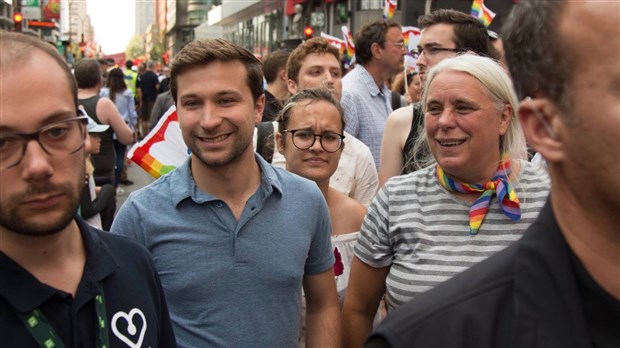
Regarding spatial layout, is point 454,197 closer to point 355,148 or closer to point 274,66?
point 355,148

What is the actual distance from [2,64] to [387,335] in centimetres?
111

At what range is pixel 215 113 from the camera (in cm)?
278

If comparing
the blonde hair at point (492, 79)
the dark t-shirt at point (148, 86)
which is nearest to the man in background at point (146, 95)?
the dark t-shirt at point (148, 86)

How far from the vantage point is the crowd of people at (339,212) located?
1.35m

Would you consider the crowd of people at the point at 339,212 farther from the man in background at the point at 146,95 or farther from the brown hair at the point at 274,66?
the man in background at the point at 146,95

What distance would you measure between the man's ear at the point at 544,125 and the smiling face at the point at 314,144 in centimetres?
228

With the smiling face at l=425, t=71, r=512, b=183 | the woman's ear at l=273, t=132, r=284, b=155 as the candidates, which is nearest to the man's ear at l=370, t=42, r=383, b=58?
the woman's ear at l=273, t=132, r=284, b=155

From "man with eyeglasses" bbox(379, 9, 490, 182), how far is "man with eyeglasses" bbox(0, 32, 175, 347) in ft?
7.24

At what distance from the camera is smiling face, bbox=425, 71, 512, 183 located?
111 inches

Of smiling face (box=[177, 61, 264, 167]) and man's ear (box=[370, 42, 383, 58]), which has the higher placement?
smiling face (box=[177, 61, 264, 167])

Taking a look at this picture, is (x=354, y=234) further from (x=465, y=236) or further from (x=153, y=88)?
(x=153, y=88)

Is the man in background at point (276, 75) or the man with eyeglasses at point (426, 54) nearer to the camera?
the man with eyeglasses at point (426, 54)

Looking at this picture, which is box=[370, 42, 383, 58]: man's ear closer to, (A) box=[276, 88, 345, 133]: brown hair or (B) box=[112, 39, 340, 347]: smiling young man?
(A) box=[276, 88, 345, 133]: brown hair

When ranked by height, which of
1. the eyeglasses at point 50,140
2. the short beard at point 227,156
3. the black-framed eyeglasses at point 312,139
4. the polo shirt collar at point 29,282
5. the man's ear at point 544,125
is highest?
the man's ear at point 544,125
